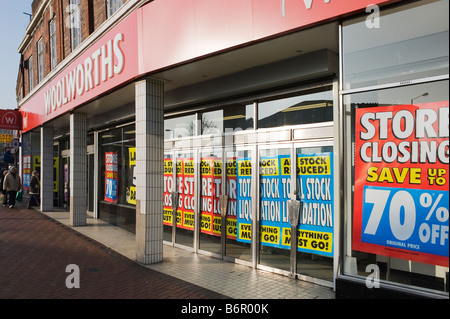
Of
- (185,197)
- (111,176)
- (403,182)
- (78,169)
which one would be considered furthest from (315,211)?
(78,169)

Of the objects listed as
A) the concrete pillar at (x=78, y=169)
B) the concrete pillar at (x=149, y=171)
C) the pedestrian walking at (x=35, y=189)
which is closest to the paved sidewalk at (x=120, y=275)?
the concrete pillar at (x=149, y=171)

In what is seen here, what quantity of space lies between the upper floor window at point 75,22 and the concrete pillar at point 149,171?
611 cm

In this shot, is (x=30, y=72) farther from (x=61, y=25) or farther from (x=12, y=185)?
(x=61, y=25)

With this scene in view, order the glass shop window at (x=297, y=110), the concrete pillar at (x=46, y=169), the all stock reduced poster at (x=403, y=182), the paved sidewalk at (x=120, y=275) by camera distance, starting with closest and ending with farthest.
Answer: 1. the all stock reduced poster at (x=403, y=182)
2. the paved sidewalk at (x=120, y=275)
3. the glass shop window at (x=297, y=110)
4. the concrete pillar at (x=46, y=169)

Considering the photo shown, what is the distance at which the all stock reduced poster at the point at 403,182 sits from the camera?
3.60m

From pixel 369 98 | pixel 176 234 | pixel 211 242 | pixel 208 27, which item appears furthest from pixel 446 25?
pixel 176 234

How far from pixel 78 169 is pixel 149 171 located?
558 cm

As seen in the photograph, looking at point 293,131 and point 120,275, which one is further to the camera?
point 120,275

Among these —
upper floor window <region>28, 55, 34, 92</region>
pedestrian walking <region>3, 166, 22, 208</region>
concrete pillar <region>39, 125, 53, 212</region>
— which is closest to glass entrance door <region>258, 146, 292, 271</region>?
concrete pillar <region>39, 125, 53, 212</region>

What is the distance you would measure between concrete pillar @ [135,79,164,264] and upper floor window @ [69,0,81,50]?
20.0 feet

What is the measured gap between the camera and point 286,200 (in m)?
5.94

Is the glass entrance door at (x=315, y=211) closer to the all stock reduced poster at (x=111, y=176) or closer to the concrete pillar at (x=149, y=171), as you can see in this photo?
the concrete pillar at (x=149, y=171)

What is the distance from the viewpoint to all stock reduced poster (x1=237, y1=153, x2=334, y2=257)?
5.40 m

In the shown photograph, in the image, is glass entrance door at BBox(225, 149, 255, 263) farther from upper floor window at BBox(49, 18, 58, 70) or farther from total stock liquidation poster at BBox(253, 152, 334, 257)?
upper floor window at BBox(49, 18, 58, 70)
